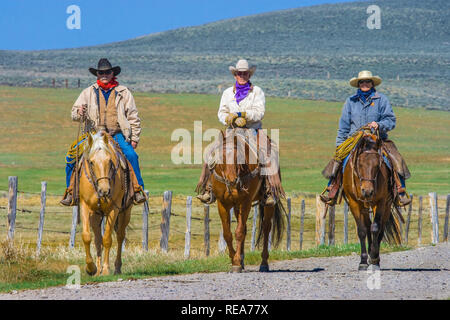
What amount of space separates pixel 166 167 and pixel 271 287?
39047 mm

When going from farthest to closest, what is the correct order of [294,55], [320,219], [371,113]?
Result: [294,55], [320,219], [371,113]

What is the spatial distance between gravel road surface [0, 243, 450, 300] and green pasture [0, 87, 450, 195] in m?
22.4

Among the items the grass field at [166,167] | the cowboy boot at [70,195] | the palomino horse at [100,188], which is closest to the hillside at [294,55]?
the grass field at [166,167]

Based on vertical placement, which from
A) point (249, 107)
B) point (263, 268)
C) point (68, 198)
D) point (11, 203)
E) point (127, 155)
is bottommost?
point (263, 268)

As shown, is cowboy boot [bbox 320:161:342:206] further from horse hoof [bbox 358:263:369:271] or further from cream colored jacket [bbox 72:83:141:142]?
cream colored jacket [bbox 72:83:141:142]

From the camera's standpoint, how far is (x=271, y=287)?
424 inches

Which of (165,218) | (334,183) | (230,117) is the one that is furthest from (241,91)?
(165,218)

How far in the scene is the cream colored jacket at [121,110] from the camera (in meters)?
13.6

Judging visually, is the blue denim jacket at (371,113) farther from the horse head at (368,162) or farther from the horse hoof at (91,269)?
the horse hoof at (91,269)

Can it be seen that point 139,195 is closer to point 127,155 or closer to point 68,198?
point 127,155

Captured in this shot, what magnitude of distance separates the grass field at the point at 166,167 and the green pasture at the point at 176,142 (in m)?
0.06

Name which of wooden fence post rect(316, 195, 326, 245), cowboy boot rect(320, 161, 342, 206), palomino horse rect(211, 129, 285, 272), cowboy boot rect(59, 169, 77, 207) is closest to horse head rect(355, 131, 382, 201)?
cowboy boot rect(320, 161, 342, 206)
